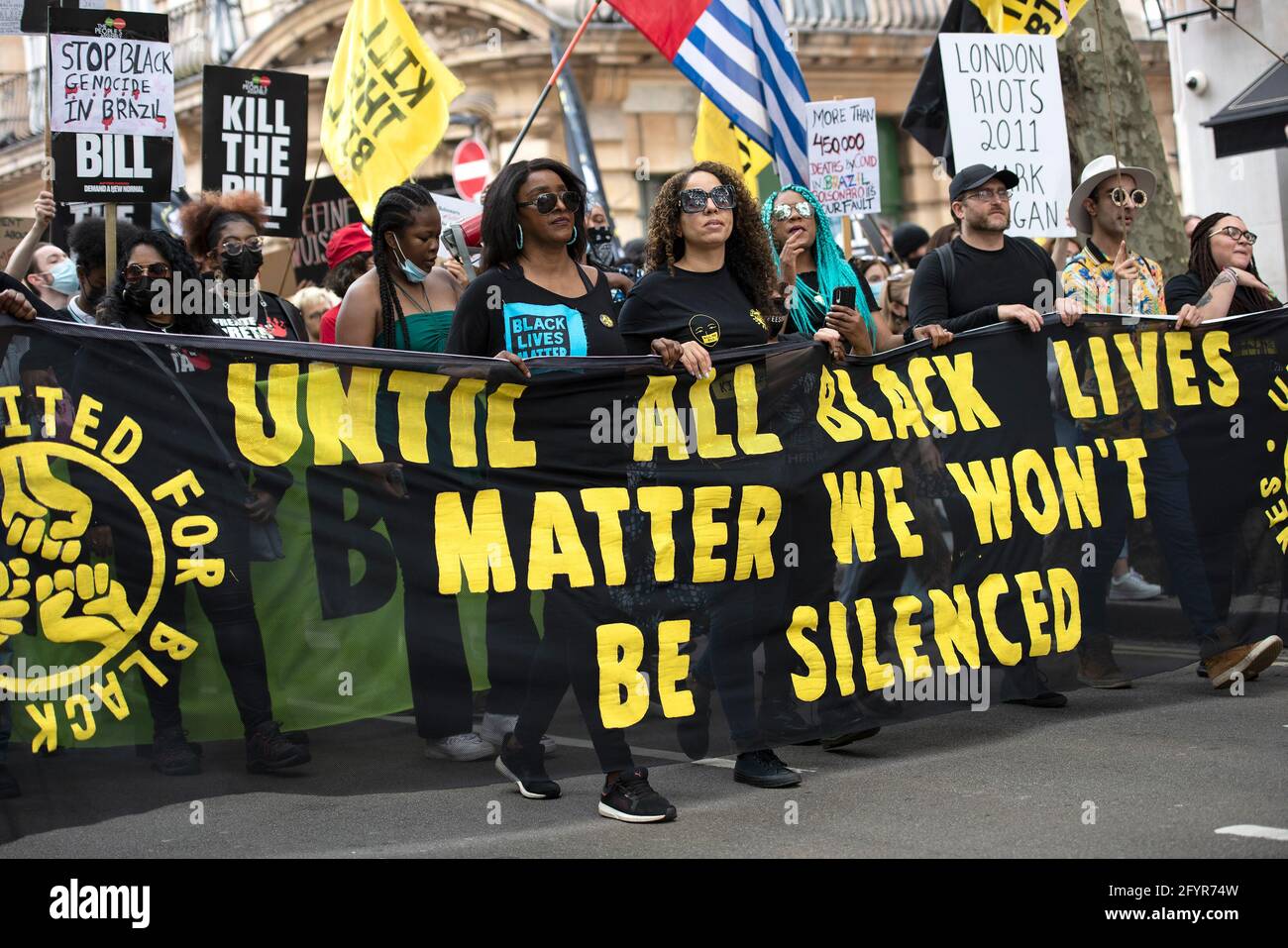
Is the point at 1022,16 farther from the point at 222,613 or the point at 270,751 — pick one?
the point at 270,751

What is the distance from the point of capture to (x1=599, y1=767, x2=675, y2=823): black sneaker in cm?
504

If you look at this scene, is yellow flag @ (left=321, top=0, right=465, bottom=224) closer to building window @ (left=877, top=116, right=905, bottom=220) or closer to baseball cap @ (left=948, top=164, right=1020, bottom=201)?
baseball cap @ (left=948, top=164, right=1020, bottom=201)

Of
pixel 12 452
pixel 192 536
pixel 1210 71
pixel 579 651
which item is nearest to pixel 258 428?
pixel 192 536

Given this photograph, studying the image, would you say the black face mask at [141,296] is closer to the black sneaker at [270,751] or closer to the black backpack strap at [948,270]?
the black sneaker at [270,751]

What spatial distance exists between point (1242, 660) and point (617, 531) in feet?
8.72

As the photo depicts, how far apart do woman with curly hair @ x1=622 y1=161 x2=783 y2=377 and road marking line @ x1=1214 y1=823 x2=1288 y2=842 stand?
2.19 meters

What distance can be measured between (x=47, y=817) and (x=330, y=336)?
302 centimetres

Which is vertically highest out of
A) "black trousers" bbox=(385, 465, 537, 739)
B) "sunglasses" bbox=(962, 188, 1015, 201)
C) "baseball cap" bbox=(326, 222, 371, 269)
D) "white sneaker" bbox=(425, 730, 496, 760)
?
"baseball cap" bbox=(326, 222, 371, 269)

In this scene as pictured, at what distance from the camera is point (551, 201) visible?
539 centimetres

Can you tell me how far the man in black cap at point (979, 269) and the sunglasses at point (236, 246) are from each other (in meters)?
2.74

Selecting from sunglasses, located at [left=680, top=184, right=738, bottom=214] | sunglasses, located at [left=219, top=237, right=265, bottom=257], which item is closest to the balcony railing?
sunglasses, located at [left=219, top=237, right=265, bottom=257]

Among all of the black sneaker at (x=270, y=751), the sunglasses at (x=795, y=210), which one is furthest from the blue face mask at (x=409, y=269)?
the black sneaker at (x=270, y=751)

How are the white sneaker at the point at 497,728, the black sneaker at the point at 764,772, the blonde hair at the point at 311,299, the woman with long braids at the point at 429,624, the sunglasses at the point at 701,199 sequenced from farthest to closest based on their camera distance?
1. the blonde hair at the point at 311,299
2. the sunglasses at the point at 701,199
3. the black sneaker at the point at 764,772
4. the white sneaker at the point at 497,728
5. the woman with long braids at the point at 429,624

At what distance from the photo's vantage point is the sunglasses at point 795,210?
21.1 ft
